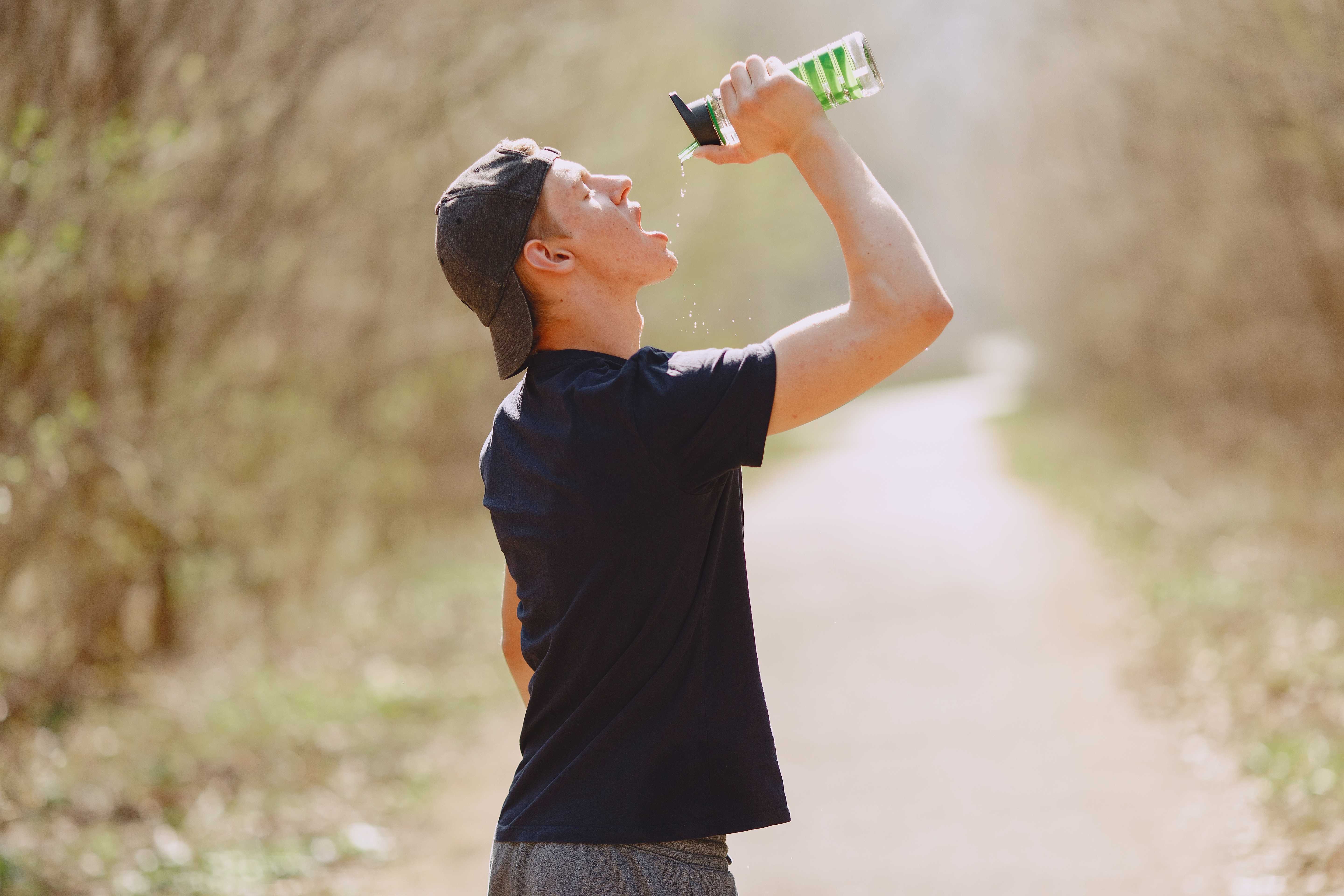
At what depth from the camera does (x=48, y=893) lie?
4.81m

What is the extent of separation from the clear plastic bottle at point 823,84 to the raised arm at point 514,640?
90cm

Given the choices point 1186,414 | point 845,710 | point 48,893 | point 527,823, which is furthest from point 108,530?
point 1186,414

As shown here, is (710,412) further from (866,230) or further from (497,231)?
(497,231)

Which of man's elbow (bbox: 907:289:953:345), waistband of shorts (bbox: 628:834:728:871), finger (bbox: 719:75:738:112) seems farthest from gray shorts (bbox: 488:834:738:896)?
finger (bbox: 719:75:738:112)

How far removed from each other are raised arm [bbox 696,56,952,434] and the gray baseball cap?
400mm

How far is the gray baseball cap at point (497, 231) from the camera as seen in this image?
2.02 meters

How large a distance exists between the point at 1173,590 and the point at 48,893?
298 inches

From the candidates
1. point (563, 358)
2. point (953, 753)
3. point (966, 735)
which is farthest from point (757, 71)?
point (966, 735)

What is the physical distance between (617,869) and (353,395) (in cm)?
937

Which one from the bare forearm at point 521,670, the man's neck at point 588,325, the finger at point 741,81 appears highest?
the finger at point 741,81

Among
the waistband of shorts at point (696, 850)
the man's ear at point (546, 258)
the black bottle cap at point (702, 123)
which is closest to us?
the waistband of shorts at point (696, 850)

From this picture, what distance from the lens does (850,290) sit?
1.87 meters

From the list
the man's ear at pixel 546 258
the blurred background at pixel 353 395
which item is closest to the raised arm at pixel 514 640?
the man's ear at pixel 546 258

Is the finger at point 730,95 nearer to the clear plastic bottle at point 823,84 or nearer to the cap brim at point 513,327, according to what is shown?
the clear plastic bottle at point 823,84
